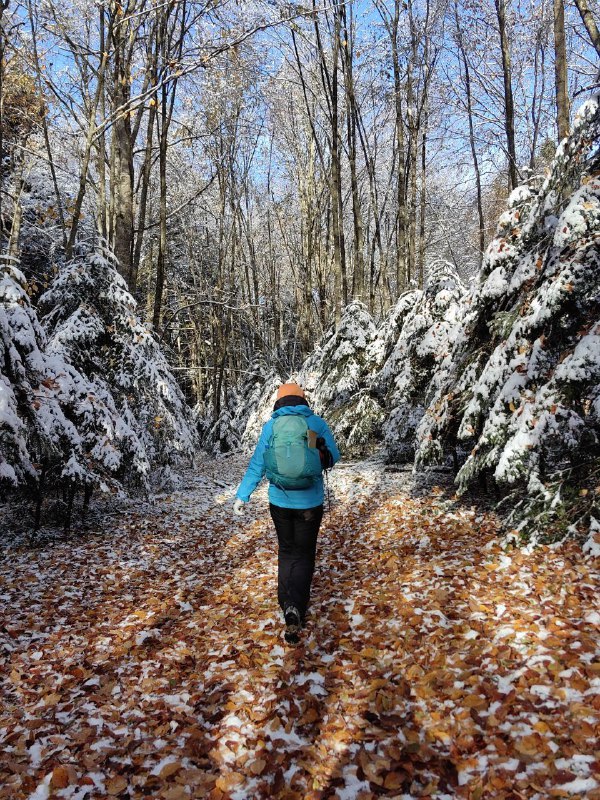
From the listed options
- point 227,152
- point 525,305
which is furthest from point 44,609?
point 227,152

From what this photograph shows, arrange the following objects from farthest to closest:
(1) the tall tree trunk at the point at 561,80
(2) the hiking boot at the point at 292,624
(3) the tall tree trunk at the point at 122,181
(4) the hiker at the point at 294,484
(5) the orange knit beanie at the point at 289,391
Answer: (3) the tall tree trunk at the point at 122,181 < (1) the tall tree trunk at the point at 561,80 < (5) the orange knit beanie at the point at 289,391 < (4) the hiker at the point at 294,484 < (2) the hiking boot at the point at 292,624

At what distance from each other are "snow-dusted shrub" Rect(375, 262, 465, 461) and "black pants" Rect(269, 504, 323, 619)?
5.11 meters

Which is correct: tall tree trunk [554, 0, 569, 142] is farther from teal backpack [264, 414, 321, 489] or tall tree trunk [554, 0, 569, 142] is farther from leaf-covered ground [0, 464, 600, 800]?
teal backpack [264, 414, 321, 489]

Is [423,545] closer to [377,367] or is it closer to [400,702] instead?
[400,702]

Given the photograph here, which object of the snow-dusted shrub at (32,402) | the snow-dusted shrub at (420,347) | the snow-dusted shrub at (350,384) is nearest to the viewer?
the snow-dusted shrub at (32,402)

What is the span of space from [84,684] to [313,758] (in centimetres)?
184

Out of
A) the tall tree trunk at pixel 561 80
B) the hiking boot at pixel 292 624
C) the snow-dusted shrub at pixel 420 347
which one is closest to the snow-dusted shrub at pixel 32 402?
the hiking boot at pixel 292 624

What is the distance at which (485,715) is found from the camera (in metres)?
2.80

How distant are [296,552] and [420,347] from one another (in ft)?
18.1

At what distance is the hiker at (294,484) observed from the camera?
406 cm

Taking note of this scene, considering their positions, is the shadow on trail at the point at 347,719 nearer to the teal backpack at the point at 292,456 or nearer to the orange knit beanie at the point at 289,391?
the teal backpack at the point at 292,456

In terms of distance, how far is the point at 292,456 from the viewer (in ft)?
13.3

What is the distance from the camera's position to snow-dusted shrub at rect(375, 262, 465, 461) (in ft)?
28.3

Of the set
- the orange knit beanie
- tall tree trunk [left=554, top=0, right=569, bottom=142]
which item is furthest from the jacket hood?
tall tree trunk [left=554, top=0, right=569, bottom=142]
